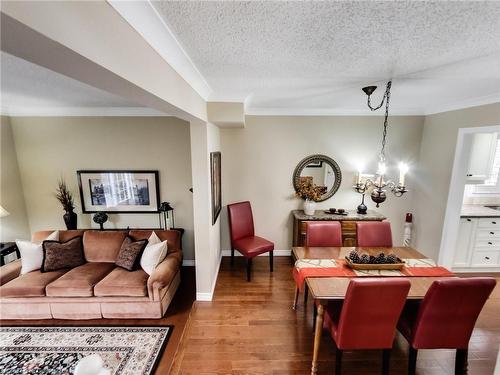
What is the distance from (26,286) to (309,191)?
12.6 ft

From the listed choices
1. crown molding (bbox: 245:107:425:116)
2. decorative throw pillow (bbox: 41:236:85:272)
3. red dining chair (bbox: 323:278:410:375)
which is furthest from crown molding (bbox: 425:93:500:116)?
decorative throw pillow (bbox: 41:236:85:272)

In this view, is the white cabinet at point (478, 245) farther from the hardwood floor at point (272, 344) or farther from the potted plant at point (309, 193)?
the potted plant at point (309, 193)

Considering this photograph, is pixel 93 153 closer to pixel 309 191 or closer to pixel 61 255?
pixel 61 255

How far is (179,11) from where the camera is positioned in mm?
1002

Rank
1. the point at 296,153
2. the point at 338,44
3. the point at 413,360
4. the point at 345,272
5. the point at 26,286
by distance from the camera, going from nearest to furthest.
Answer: the point at 338,44, the point at 413,360, the point at 345,272, the point at 26,286, the point at 296,153

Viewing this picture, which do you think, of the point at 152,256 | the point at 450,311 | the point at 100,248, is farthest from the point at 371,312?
the point at 100,248

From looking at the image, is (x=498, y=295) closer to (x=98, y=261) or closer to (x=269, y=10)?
(x=269, y=10)

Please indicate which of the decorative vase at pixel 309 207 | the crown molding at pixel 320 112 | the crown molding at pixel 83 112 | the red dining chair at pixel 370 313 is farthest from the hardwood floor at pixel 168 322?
the crown molding at pixel 320 112

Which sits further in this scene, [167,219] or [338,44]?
[167,219]

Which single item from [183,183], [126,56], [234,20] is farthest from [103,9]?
[183,183]

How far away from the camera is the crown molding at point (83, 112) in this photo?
333 cm

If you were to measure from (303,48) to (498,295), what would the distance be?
396 centimetres

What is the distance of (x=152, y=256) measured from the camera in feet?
9.30

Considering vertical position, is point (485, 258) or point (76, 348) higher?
point (485, 258)
